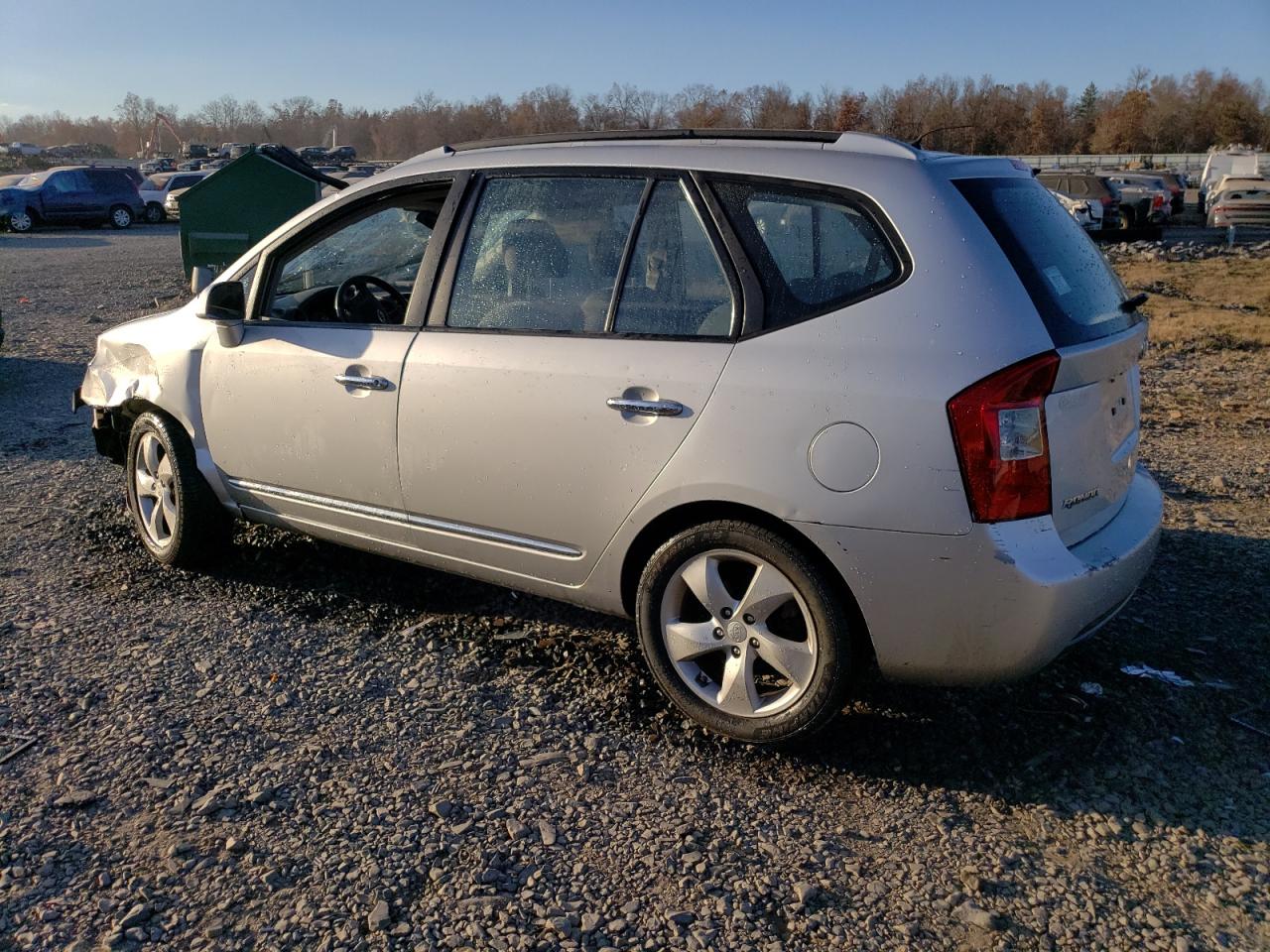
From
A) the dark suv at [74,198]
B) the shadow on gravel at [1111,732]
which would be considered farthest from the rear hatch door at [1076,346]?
the dark suv at [74,198]

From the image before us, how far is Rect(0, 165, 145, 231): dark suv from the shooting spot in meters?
30.1

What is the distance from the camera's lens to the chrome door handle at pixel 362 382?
13.1 ft

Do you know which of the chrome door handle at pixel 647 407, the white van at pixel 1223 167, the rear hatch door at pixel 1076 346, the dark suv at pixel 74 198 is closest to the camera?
the rear hatch door at pixel 1076 346

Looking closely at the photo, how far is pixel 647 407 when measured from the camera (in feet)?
11.0

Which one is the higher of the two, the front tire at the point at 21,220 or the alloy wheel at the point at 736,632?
the front tire at the point at 21,220

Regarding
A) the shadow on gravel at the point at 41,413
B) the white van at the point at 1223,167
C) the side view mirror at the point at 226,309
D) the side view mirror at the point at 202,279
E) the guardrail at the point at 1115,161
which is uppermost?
the guardrail at the point at 1115,161

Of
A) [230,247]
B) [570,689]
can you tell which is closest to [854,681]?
[570,689]

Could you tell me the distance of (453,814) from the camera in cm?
308

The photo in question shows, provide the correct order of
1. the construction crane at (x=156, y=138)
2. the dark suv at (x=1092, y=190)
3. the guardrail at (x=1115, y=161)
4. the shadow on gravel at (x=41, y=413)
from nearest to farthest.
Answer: the shadow on gravel at (x=41, y=413)
the dark suv at (x=1092, y=190)
the guardrail at (x=1115, y=161)
the construction crane at (x=156, y=138)

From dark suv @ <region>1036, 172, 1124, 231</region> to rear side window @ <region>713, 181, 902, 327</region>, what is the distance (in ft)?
85.2

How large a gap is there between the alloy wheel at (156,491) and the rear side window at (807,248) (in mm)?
2938

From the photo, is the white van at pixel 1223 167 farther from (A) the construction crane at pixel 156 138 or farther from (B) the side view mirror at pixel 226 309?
(A) the construction crane at pixel 156 138

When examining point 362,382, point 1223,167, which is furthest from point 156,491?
point 1223,167

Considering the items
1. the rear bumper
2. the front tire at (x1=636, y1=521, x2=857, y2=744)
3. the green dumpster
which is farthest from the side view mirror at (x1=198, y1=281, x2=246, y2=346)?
the green dumpster
